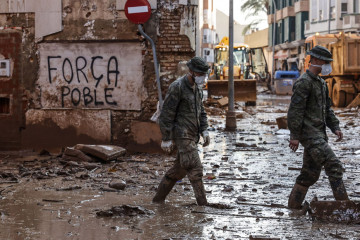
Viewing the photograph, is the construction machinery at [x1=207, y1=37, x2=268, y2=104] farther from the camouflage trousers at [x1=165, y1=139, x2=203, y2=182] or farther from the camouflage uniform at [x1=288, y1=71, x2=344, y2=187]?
the camouflage uniform at [x1=288, y1=71, x2=344, y2=187]

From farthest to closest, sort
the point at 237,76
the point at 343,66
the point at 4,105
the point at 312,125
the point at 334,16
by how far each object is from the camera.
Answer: the point at 334,16 < the point at 237,76 < the point at 343,66 < the point at 4,105 < the point at 312,125

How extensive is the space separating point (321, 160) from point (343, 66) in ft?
67.0

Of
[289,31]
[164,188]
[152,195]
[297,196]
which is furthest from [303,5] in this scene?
[297,196]

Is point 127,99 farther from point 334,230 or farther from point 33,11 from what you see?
point 334,230

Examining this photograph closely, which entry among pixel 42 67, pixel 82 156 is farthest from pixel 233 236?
pixel 42 67

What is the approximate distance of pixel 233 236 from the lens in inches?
250

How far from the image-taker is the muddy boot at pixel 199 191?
25.2 feet

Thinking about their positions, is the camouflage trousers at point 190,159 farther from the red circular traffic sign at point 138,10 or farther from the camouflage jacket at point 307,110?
the red circular traffic sign at point 138,10

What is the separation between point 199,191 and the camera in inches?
304

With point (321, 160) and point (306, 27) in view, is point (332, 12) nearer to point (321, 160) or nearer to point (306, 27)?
point (306, 27)

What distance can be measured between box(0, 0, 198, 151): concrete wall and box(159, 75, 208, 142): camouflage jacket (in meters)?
4.92

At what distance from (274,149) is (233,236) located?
25.5ft

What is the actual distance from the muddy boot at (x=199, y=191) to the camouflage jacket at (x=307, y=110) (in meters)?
1.21

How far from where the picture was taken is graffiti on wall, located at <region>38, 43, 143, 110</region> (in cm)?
1281
